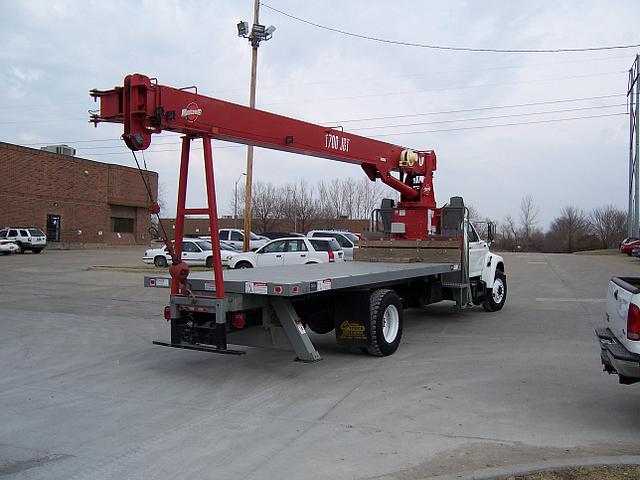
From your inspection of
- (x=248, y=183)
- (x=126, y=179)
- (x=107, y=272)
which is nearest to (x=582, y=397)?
(x=248, y=183)

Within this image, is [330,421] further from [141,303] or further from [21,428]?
[141,303]

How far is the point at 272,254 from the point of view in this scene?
21.8 metres

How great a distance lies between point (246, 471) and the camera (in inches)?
181

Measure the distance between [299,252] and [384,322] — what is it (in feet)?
41.3

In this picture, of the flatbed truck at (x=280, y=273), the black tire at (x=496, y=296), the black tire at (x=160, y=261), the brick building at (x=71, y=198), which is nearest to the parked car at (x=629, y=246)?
the black tire at (x=160, y=261)

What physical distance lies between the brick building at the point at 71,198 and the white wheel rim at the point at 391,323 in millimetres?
45705

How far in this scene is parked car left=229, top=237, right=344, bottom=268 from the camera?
21.2 meters

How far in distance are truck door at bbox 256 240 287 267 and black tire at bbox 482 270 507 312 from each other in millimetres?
9293

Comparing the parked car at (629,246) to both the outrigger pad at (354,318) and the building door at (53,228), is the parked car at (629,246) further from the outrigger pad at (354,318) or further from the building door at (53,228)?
the building door at (53,228)

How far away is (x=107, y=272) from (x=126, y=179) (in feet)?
118

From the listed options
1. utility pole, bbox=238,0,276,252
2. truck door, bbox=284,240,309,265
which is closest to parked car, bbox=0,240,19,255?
utility pole, bbox=238,0,276,252

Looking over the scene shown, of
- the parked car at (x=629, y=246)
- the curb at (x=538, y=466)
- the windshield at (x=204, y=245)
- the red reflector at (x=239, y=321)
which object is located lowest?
the curb at (x=538, y=466)

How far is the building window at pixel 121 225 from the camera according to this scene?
5886cm

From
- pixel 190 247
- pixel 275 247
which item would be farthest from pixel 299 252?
pixel 190 247
